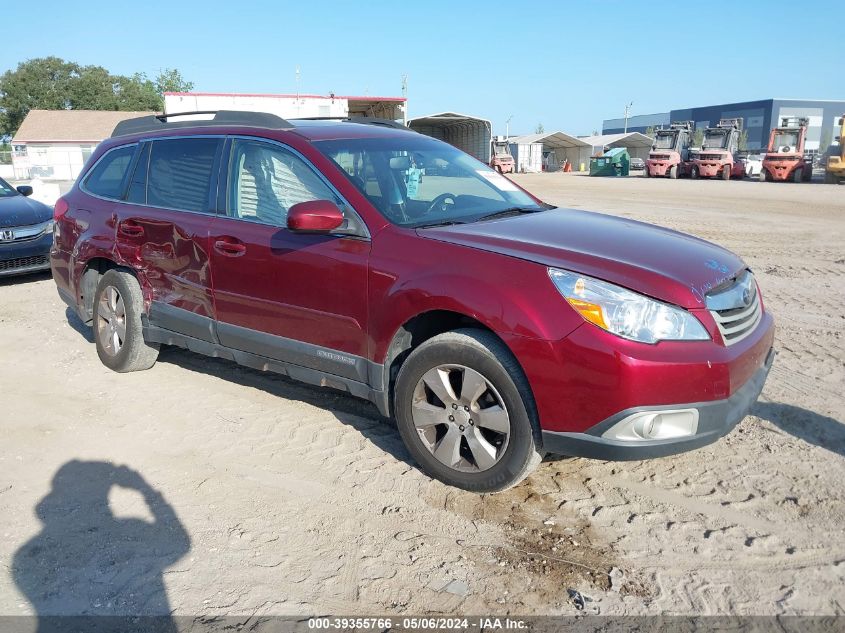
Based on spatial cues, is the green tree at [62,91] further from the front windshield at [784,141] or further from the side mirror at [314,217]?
the side mirror at [314,217]

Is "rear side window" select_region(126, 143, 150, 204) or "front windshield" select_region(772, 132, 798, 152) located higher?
"front windshield" select_region(772, 132, 798, 152)

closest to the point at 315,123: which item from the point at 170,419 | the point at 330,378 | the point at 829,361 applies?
the point at 330,378

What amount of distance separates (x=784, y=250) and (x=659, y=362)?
363 inches

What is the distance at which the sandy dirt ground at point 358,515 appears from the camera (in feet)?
9.07

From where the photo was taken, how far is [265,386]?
510 cm

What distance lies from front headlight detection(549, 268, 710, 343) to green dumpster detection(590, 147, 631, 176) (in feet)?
155

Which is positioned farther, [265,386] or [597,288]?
[265,386]

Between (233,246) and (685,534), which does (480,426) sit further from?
(233,246)

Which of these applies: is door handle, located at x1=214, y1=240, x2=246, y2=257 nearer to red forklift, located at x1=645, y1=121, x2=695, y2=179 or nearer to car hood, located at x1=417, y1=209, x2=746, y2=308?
car hood, located at x1=417, y1=209, x2=746, y2=308

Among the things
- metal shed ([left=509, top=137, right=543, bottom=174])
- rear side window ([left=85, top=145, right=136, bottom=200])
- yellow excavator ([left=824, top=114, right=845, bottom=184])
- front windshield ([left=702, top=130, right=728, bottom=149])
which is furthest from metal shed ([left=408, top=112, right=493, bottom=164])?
rear side window ([left=85, top=145, right=136, bottom=200])

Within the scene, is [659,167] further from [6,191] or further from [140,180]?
[140,180]

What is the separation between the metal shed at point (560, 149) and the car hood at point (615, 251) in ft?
201

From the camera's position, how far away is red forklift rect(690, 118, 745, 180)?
3616 centimetres

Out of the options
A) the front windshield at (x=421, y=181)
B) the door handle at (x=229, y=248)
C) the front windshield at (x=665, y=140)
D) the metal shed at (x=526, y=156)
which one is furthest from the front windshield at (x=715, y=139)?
the door handle at (x=229, y=248)
